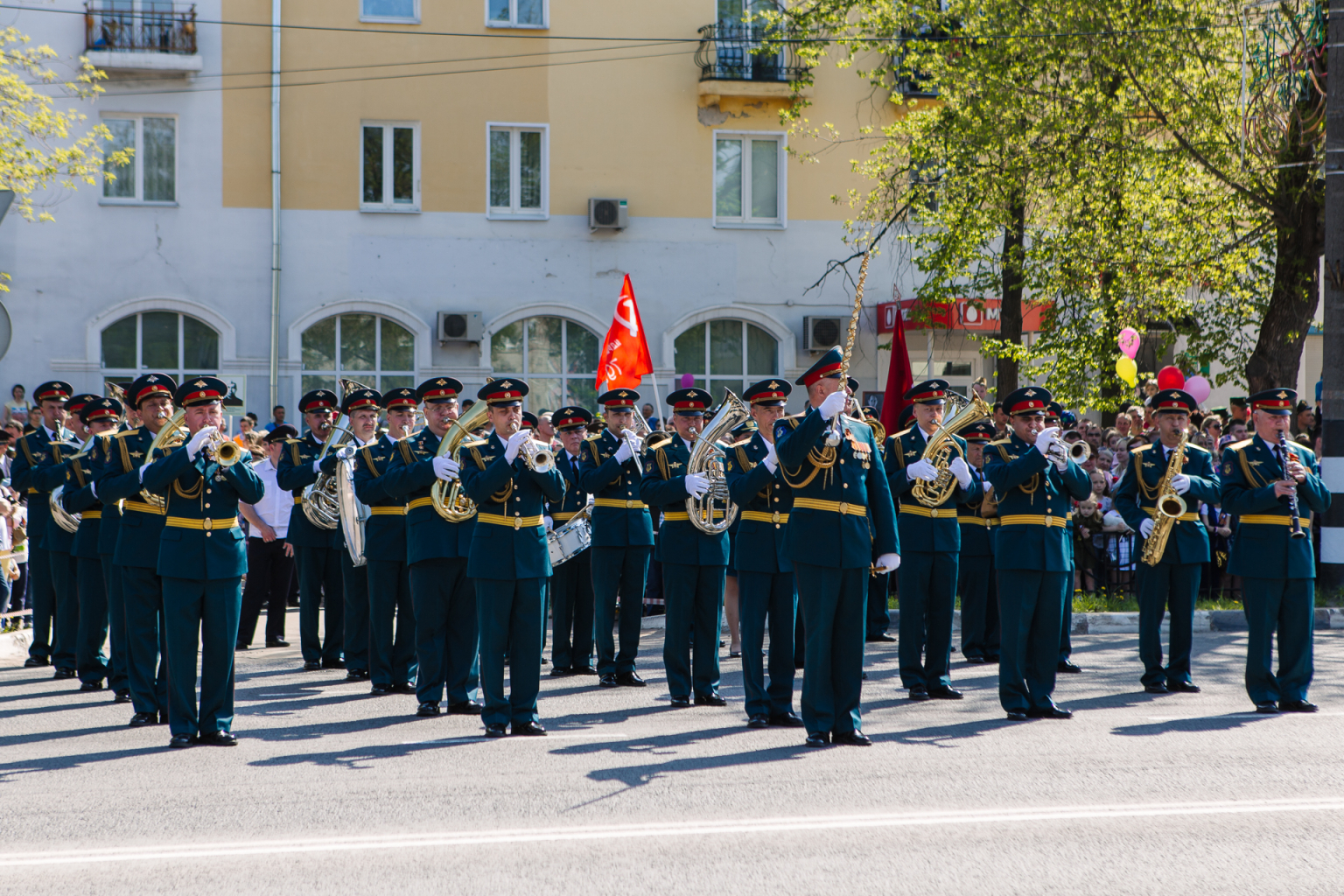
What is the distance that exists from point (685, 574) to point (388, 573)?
2.20 metres

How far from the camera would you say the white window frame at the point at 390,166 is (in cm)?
2486

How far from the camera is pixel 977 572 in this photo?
11.6 metres

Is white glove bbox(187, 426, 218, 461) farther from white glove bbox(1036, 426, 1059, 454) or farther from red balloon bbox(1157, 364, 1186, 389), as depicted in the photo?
red balloon bbox(1157, 364, 1186, 389)

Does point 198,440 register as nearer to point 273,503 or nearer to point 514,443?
point 514,443

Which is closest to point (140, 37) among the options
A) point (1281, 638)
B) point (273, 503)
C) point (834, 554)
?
point (273, 503)

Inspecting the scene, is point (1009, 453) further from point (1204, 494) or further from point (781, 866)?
point (781, 866)

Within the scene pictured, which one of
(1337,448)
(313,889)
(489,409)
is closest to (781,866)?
(313,889)

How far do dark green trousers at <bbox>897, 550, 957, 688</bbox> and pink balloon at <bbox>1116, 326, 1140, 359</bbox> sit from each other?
8.45m

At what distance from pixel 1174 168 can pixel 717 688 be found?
10.8 metres

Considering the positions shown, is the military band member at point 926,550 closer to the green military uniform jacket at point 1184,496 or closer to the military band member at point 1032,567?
the military band member at point 1032,567

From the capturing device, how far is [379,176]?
82.1 feet

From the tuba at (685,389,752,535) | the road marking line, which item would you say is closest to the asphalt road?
the road marking line

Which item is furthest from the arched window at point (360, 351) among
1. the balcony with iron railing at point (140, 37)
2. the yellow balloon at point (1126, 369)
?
the yellow balloon at point (1126, 369)

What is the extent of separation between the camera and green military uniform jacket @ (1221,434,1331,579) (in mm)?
9211
